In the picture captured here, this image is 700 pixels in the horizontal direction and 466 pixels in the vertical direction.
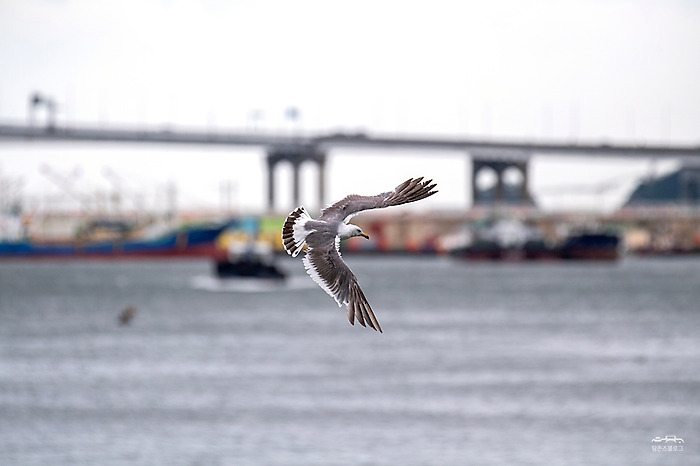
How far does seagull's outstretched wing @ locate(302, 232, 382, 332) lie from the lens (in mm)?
16516

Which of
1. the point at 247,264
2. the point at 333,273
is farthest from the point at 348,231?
the point at 247,264

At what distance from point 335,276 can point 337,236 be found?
0.74 metres

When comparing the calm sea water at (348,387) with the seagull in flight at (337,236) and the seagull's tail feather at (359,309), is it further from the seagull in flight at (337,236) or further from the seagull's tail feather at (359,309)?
the seagull's tail feather at (359,309)

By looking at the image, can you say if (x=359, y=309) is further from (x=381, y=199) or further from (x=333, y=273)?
(x=381, y=199)

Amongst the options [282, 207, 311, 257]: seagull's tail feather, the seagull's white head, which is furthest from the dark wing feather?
the seagull's white head

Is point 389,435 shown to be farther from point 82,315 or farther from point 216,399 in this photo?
point 82,315

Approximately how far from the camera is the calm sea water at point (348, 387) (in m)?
66.7

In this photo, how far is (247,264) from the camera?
162 metres

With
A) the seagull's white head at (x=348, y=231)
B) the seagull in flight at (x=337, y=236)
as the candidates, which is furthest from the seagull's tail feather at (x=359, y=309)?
the seagull's white head at (x=348, y=231)

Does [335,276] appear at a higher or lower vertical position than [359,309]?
higher

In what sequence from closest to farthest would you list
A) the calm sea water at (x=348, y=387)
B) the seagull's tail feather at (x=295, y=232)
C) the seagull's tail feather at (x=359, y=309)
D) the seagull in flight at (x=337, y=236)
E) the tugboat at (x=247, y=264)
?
the seagull's tail feather at (x=359, y=309) < the seagull in flight at (x=337, y=236) < the seagull's tail feather at (x=295, y=232) < the calm sea water at (x=348, y=387) < the tugboat at (x=247, y=264)

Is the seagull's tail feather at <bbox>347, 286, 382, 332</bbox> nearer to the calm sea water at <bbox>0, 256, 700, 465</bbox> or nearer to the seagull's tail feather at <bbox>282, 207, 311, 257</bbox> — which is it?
the seagull's tail feather at <bbox>282, 207, 311, 257</bbox>

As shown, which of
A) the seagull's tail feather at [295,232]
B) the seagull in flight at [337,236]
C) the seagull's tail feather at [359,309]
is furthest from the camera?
the seagull's tail feather at [295,232]

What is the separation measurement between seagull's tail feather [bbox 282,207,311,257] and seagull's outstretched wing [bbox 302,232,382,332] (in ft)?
0.35
